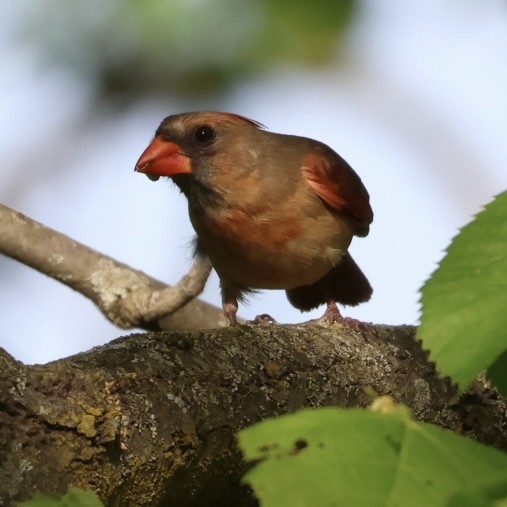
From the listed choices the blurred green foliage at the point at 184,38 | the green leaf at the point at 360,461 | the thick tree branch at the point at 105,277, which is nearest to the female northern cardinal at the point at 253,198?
the thick tree branch at the point at 105,277

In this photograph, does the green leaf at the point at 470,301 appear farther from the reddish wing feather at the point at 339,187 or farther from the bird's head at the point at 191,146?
the reddish wing feather at the point at 339,187

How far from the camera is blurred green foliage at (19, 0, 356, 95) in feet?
12.0

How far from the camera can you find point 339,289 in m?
4.73

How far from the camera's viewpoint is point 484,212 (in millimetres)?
1042

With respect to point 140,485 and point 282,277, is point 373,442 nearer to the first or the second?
point 140,485

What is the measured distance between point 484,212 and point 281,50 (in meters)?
3.12

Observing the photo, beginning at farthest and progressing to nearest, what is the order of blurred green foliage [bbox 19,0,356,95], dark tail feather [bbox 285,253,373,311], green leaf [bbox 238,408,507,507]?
dark tail feather [bbox 285,253,373,311]
blurred green foliage [bbox 19,0,356,95]
green leaf [bbox 238,408,507,507]

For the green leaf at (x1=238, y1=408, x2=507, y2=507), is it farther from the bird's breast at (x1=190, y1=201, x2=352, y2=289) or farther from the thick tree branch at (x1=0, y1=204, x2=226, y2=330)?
the bird's breast at (x1=190, y1=201, x2=352, y2=289)

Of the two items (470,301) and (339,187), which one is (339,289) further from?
(470,301)

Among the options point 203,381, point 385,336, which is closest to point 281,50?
point 385,336

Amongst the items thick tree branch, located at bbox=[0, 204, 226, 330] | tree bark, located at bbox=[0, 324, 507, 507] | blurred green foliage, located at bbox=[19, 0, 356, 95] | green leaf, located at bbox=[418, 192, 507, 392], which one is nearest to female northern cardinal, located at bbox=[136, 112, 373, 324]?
thick tree branch, located at bbox=[0, 204, 226, 330]

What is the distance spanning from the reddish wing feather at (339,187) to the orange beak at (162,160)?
60cm

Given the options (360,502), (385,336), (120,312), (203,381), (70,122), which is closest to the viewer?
(360,502)

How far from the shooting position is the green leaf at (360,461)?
2.70 ft
